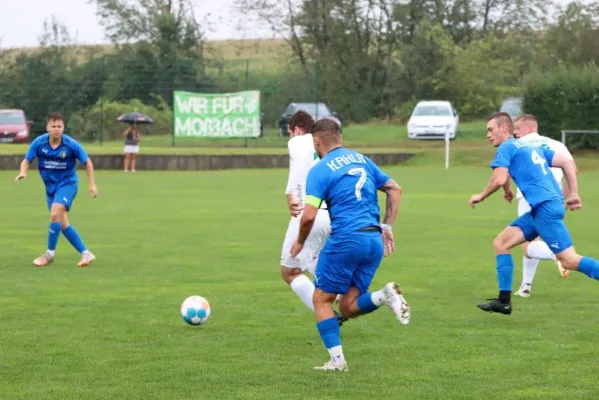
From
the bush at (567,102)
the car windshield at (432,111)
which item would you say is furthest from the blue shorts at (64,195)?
the car windshield at (432,111)

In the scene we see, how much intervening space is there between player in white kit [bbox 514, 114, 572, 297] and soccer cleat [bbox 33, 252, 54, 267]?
5.67 metres

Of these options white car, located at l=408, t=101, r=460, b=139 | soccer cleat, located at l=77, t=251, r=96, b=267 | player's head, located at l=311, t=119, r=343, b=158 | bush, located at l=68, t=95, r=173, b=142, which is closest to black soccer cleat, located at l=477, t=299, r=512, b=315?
player's head, located at l=311, t=119, r=343, b=158

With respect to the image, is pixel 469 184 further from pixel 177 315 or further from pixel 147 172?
pixel 177 315

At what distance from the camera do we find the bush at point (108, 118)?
4281 cm

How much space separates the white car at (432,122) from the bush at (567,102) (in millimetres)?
3376

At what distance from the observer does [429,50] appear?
175 feet

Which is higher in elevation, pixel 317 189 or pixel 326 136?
pixel 326 136

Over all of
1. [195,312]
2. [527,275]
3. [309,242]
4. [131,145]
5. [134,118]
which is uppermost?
[309,242]

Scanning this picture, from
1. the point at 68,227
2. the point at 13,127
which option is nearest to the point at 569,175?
the point at 68,227

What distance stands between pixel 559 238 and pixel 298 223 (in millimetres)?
2215

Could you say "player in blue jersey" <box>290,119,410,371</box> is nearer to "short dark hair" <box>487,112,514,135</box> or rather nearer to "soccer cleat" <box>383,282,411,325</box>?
"soccer cleat" <box>383,282,411,325</box>

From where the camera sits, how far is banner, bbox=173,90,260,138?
42.0 meters

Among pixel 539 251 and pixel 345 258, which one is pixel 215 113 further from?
pixel 345 258

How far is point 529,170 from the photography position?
9953 millimetres
